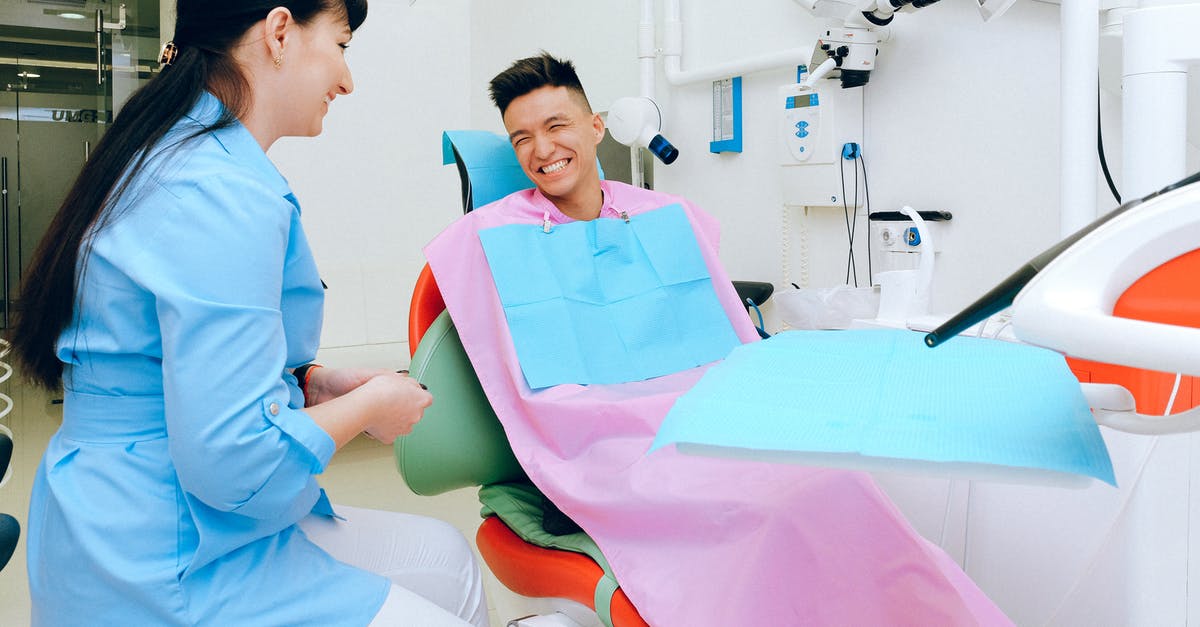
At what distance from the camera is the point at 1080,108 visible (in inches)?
65.2

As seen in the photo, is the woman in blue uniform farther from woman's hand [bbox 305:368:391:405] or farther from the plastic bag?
the plastic bag

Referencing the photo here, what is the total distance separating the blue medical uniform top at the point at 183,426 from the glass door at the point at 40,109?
5.75m

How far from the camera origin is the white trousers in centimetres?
136

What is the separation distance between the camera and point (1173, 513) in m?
1.25

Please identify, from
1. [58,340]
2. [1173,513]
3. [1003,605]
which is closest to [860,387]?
[1173,513]

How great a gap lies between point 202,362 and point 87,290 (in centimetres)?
20

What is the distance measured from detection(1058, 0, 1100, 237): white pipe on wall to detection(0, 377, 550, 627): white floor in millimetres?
1319

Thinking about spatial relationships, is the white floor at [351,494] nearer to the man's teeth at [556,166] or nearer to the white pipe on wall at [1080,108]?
the man's teeth at [556,166]

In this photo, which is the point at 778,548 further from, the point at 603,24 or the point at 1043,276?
the point at 603,24

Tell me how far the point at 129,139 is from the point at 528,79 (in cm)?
124

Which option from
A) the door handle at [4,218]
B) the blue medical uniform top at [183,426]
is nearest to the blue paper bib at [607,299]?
the blue medical uniform top at [183,426]

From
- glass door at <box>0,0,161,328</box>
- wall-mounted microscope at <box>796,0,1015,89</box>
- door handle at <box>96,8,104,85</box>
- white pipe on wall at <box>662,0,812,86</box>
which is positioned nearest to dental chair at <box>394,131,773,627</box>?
wall-mounted microscope at <box>796,0,1015,89</box>

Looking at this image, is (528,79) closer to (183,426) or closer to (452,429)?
(452,429)

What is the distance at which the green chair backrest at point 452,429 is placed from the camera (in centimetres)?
176
